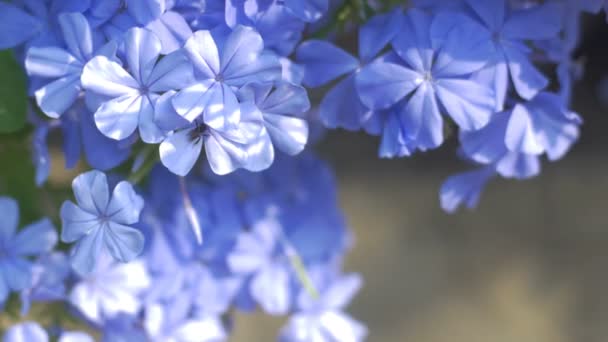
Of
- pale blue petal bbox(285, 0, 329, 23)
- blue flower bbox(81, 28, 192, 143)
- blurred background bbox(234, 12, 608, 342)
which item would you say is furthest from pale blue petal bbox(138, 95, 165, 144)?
blurred background bbox(234, 12, 608, 342)

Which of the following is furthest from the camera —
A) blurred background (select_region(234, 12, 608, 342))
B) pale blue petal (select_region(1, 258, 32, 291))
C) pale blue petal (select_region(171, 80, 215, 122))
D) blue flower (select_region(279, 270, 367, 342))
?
blurred background (select_region(234, 12, 608, 342))

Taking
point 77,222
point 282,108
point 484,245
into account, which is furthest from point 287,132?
point 484,245

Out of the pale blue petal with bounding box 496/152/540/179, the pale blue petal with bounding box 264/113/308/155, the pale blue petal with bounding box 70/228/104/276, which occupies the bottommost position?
the pale blue petal with bounding box 496/152/540/179

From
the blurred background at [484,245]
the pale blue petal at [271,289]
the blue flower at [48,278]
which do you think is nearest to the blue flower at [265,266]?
the pale blue petal at [271,289]

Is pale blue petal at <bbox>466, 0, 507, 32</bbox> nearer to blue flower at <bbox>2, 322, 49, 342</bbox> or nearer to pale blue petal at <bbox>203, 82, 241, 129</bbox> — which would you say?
pale blue petal at <bbox>203, 82, 241, 129</bbox>

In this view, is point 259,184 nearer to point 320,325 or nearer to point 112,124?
point 320,325

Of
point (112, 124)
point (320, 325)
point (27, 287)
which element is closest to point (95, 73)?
point (112, 124)

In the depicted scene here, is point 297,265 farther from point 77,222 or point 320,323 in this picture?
point 77,222

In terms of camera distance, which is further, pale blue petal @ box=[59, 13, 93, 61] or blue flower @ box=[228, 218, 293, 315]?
blue flower @ box=[228, 218, 293, 315]
